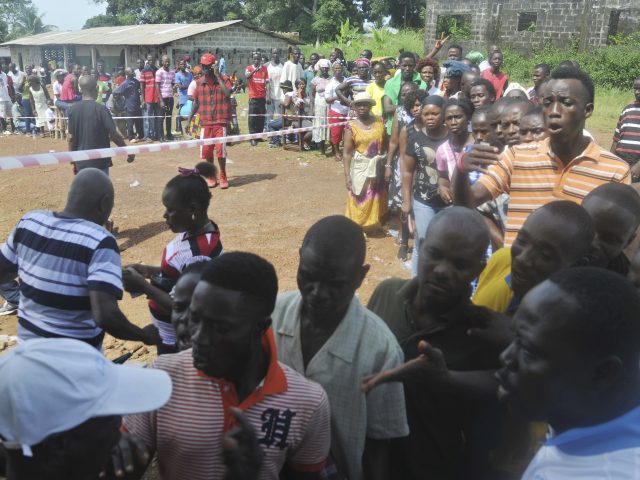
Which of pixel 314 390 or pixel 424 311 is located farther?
pixel 424 311

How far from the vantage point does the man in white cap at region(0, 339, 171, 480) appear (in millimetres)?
1261

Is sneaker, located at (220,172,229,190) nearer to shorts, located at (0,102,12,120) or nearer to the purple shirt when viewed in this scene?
the purple shirt

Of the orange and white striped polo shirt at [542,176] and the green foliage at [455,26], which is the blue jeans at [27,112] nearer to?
the orange and white striped polo shirt at [542,176]

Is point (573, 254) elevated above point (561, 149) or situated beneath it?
situated beneath

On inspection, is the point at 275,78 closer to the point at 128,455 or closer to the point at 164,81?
the point at 164,81

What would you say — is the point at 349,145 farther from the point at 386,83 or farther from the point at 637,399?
the point at 637,399

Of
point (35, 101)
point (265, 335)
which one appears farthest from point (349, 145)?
point (35, 101)

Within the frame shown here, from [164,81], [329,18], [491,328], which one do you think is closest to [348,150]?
[491,328]

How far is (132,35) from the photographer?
2917 centimetres

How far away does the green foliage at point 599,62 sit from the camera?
20230mm

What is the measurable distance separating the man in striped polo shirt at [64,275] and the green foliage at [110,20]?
6031 cm

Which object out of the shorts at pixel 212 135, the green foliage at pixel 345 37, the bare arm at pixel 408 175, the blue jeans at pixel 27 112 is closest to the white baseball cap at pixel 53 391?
the bare arm at pixel 408 175

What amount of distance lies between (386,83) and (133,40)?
21911mm

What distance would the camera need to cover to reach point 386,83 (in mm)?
9086
